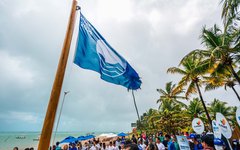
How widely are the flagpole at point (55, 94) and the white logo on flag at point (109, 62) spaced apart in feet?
3.97

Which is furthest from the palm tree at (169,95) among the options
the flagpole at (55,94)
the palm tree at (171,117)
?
the flagpole at (55,94)

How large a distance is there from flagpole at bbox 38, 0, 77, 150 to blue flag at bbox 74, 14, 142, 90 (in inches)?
27.0

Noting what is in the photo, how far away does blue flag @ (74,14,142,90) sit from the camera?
364cm

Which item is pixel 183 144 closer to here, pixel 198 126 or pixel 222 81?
pixel 198 126

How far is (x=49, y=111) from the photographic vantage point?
225 cm

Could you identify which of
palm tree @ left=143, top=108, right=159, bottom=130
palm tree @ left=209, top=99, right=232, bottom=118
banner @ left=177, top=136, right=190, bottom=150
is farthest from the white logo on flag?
palm tree @ left=209, top=99, right=232, bottom=118

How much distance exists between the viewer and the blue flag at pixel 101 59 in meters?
3.64

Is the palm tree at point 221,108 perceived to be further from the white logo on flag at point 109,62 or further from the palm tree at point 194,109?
the white logo on flag at point 109,62

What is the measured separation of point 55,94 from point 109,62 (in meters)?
2.02

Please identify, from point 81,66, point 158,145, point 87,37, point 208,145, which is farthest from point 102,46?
point 158,145

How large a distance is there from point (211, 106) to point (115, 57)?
1746 inches

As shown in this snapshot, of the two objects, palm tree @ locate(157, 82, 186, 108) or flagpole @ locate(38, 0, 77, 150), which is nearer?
flagpole @ locate(38, 0, 77, 150)

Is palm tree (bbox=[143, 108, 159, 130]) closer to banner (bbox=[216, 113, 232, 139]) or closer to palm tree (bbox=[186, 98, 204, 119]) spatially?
palm tree (bbox=[186, 98, 204, 119])

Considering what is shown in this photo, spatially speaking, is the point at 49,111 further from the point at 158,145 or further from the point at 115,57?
the point at 158,145
